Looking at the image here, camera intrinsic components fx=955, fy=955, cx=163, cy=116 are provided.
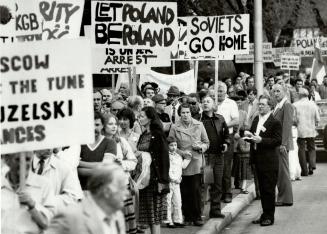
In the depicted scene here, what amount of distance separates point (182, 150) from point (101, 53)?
242 centimetres

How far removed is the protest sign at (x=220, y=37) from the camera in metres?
18.1

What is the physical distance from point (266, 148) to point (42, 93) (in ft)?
23.5

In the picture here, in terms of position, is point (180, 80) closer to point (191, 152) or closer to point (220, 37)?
point (220, 37)

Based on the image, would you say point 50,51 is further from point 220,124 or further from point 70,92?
point 220,124

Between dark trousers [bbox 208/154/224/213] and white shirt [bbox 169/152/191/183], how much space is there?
3.46ft

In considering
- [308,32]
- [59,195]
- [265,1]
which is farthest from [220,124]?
[308,32]

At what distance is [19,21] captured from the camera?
36.2 ft

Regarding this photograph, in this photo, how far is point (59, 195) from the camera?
22.7 ft

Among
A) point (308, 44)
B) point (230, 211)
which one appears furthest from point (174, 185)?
point (308, 44)

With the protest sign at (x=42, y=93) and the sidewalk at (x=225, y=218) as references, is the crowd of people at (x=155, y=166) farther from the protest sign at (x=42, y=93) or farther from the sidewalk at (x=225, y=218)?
the protest sign at (x=42, y=93)

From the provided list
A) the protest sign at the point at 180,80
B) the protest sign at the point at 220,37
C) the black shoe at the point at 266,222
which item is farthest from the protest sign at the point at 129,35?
the protest sign at the point at 180,80

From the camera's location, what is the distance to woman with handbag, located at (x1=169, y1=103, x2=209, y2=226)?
505 inches

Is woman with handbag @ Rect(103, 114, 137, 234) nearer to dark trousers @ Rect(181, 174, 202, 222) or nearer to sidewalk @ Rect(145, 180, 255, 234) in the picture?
sidewalk @ Rect(145, 180, 255, 234)

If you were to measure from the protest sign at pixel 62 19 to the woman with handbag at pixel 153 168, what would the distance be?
140 cm
